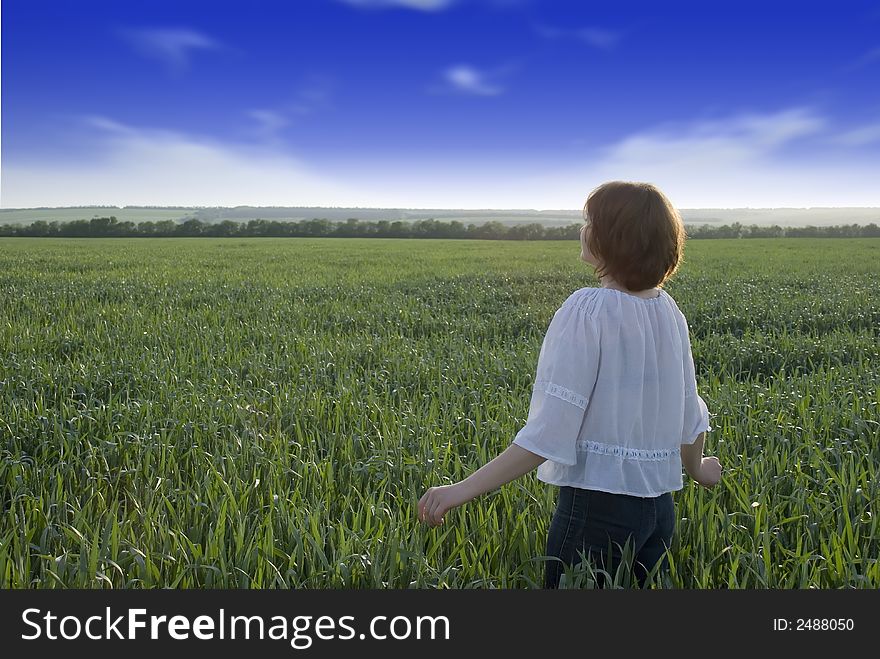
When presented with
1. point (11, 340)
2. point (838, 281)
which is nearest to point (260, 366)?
point (11, 340)

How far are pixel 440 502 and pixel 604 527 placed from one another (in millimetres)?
586

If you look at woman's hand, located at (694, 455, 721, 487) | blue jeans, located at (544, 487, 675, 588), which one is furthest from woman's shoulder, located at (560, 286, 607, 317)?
woman's hand, located at (694, 455, 721, 487)

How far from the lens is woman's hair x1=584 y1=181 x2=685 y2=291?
2037mm

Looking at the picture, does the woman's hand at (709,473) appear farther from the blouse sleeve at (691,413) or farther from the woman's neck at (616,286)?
the woman's neck at (616,286)

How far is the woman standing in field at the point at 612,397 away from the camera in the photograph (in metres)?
2.05

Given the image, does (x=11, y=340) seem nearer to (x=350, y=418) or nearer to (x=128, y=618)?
(x=350, y=418)

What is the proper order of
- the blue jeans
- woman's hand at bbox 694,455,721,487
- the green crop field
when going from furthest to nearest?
the green crop field < woman's hand at bbox 694,455,721,487 < the blue jeans

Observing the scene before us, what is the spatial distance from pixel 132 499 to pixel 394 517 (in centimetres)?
139

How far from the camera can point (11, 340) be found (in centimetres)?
766

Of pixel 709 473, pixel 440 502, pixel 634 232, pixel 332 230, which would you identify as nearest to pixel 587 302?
pixel 634 232

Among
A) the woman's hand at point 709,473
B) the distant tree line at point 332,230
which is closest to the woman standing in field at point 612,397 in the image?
the woman's hand at point 709,473

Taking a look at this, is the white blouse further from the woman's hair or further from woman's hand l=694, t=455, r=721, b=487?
woman's hand l=694, t=455, r=721, b=487

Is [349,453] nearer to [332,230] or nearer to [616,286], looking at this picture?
[616,286]

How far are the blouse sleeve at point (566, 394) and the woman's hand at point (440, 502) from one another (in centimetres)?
25
